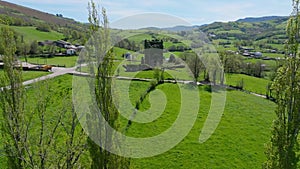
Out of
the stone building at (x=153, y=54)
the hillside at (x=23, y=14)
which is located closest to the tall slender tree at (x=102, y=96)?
the stone building at (x=153, y=54)

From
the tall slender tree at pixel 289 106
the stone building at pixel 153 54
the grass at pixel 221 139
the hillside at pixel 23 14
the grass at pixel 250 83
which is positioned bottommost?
the grass at pixel 221 139

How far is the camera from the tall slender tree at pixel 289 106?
9359mm

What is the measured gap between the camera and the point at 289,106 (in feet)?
31.1

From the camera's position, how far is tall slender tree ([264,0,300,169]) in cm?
936

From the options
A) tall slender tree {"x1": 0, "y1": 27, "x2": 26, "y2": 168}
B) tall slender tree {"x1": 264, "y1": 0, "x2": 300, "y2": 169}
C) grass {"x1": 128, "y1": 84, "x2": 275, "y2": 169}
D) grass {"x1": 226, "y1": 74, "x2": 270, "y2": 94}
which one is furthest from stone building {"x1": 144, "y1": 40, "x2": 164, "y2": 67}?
tall slender tree {"x1": 264, "y1": 0, "x2": 300, "y2": 169}

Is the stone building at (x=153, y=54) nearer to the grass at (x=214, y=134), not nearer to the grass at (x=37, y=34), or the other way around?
the grass at (x=214, y=134)

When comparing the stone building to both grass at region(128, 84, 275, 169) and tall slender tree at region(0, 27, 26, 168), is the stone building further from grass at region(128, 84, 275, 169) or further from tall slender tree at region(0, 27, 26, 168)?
tall slender tree at region(0, 27, 26, 168)

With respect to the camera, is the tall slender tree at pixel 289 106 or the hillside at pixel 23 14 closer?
the tall slender tree at pixel 289 106

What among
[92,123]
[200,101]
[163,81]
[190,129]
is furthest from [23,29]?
[92,123]

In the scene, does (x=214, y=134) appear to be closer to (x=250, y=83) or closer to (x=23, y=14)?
(x=250, y=83)

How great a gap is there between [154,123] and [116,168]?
1705cm

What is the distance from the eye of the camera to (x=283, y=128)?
950cm

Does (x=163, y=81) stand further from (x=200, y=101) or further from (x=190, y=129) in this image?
(x=190, y=129)

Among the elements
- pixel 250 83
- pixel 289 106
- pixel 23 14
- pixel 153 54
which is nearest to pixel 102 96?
pixel 289 106
